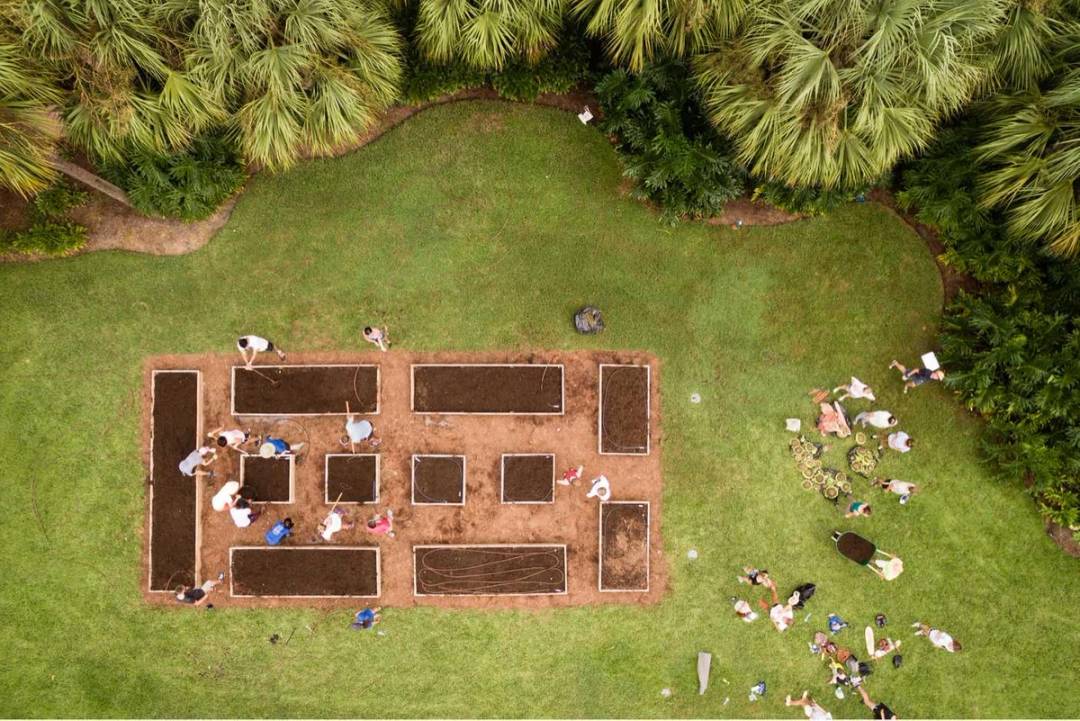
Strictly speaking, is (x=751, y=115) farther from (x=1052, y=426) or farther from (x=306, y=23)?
(x=1052, y=426)

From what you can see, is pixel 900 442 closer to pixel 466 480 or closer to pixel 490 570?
pixel 490 570

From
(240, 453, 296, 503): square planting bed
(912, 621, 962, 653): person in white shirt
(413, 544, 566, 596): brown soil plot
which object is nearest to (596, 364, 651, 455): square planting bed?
(413, 544, 566, 596): brown soil plot

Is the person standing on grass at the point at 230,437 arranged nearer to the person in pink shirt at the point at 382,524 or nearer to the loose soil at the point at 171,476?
the loose soil at the point at 171,476

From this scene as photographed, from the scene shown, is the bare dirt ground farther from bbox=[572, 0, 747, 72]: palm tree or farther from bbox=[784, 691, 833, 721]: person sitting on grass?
bbox=[572, 0, 747, 72]: palm tree

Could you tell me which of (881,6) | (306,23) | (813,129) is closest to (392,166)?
(306,23)

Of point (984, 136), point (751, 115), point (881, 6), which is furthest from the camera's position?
point (984, 136)

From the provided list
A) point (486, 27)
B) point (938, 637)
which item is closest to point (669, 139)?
point (486, 27)
